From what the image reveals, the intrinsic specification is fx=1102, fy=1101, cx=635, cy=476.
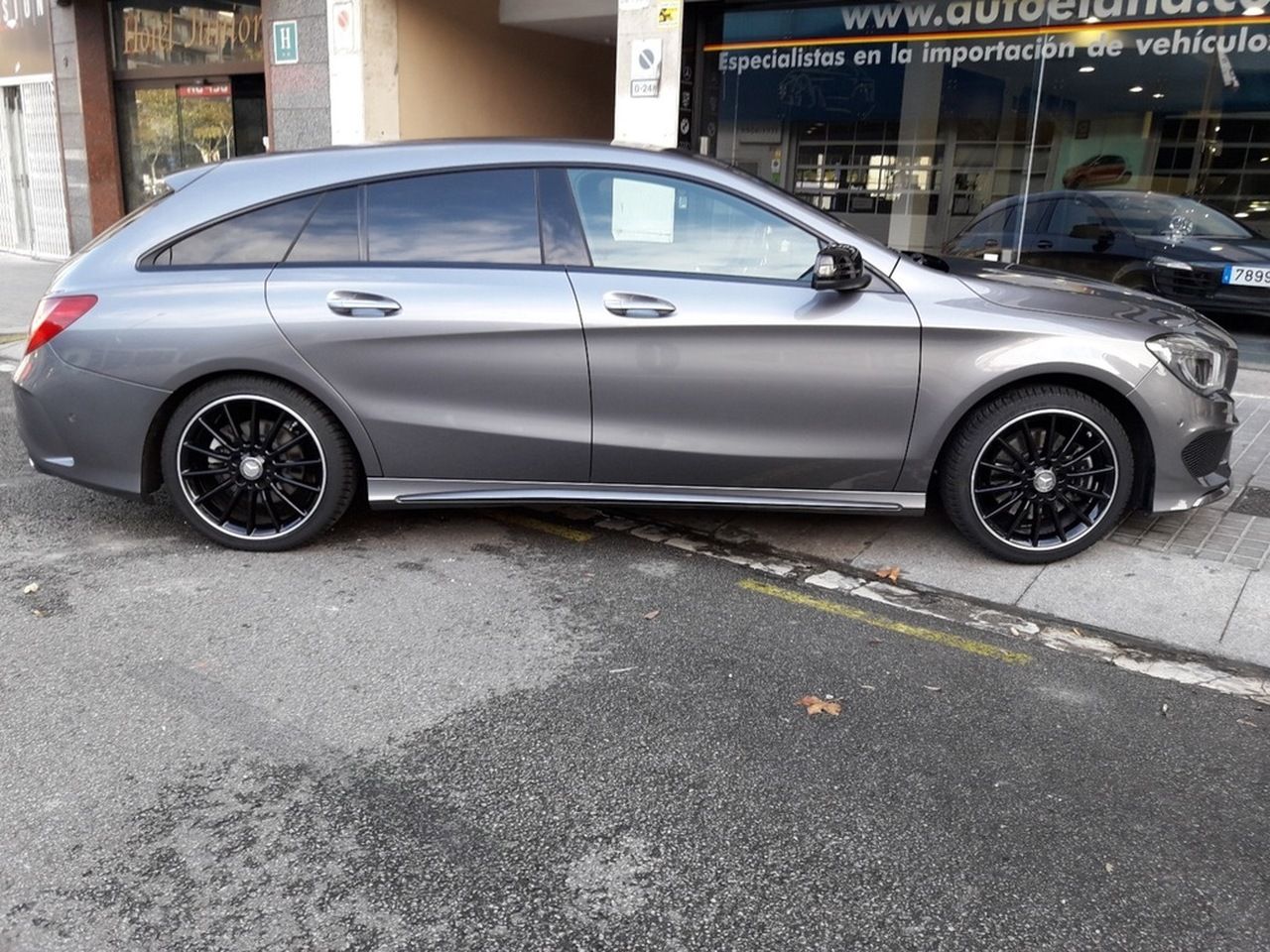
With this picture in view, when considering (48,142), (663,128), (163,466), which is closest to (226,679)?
(163,466)

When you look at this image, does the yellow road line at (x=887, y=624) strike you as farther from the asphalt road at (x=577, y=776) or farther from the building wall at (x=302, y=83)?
the building wall at (x=302, y=83)

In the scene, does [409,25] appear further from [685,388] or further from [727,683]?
[727,683]

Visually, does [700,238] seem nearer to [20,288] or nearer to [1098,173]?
[1098,173]

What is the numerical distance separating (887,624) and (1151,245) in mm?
6044

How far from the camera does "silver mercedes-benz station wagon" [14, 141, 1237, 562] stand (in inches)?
179

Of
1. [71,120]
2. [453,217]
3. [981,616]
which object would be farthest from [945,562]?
[71,120]

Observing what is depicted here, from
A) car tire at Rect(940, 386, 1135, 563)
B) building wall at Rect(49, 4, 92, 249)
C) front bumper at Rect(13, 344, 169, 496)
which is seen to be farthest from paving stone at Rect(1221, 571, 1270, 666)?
building wall at Rect(49, 4, 92, 249)

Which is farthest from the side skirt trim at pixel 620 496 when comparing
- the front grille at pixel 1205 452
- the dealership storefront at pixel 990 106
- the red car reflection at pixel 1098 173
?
the red car reflection at pixel 1098 173

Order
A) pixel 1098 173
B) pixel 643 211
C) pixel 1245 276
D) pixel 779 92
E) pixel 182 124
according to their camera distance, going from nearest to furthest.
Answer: pixel 643 211 → pixel 1245 276 → pixel 1098 173 → pixel 779 92 → pixel 182 124

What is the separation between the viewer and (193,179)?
16.0 ft

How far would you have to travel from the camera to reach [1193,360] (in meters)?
4.70

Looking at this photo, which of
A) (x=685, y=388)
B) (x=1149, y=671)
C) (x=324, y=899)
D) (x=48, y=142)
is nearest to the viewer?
(x=324, y=899)

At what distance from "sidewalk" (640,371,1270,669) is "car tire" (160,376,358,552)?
1.65 metres

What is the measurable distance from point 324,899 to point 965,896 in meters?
1.55
